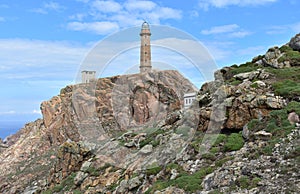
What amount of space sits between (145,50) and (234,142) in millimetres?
51701

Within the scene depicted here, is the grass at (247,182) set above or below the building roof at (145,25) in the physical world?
below

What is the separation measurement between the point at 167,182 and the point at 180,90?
52407 millimetres

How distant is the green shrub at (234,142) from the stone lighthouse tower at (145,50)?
49.9 meters

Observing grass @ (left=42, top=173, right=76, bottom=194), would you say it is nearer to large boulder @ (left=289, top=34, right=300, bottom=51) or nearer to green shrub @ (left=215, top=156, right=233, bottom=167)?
green shrub @ (left=215, top=156, right=233, bottom=167)

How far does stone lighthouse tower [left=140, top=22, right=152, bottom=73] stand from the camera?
68.6m

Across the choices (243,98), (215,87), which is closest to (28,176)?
(215,87)

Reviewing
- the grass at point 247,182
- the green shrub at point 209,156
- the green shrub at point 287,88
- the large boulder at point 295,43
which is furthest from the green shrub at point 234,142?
the large boulder at point 295,43

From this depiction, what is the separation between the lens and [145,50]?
6906 centimetres

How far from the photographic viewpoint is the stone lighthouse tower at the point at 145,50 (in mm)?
68637

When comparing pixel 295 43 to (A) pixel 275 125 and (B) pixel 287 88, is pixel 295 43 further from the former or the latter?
(A) pixel 275 125

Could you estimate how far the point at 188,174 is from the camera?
17.9 m

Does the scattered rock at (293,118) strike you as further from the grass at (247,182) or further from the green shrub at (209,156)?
the grass at (247,182)

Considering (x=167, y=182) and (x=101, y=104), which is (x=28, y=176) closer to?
(x=101, y=104)

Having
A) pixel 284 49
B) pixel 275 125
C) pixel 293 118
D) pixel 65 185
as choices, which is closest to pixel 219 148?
pixel 275 125
